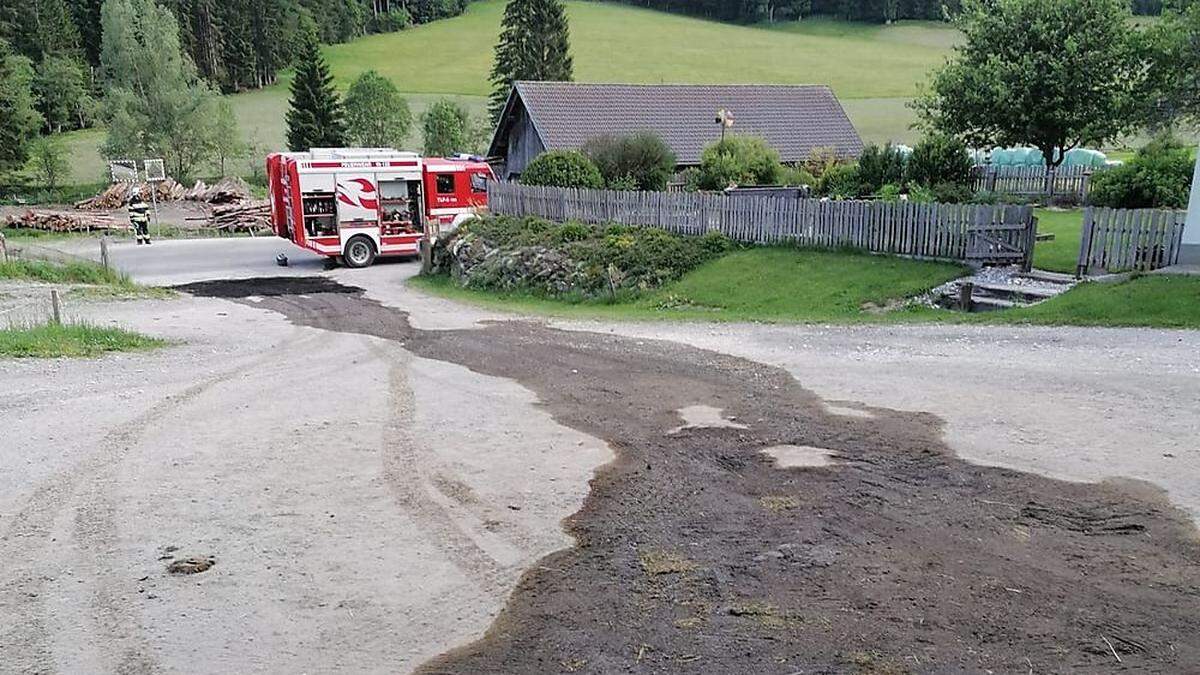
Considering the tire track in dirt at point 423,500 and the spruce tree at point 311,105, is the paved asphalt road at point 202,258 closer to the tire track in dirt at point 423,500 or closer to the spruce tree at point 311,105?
the tire track in dirt at point 423,500

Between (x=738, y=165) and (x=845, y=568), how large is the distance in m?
24.7

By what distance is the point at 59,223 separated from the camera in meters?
38.9

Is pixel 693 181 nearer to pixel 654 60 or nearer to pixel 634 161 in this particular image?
pixel 634 161

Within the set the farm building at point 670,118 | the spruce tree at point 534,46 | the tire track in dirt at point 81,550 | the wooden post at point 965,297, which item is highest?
the spruce tree at point 534,46

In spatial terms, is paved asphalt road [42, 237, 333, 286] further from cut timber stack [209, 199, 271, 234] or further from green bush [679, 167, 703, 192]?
green bush [679, 167, 703, 192]

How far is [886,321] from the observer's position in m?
14.1

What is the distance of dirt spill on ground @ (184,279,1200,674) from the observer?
167 inches

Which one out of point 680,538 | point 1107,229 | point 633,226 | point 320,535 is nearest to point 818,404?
point 680,538

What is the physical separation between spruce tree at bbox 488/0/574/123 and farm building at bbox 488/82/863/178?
80.7ft

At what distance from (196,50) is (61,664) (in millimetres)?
89645

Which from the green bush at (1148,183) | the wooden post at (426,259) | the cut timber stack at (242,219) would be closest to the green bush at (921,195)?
the green bush at (1148,183)

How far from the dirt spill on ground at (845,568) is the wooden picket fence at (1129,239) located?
9.22 meters

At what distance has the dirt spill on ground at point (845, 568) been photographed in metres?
4.24

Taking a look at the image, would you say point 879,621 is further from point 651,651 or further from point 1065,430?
point 1065,430
